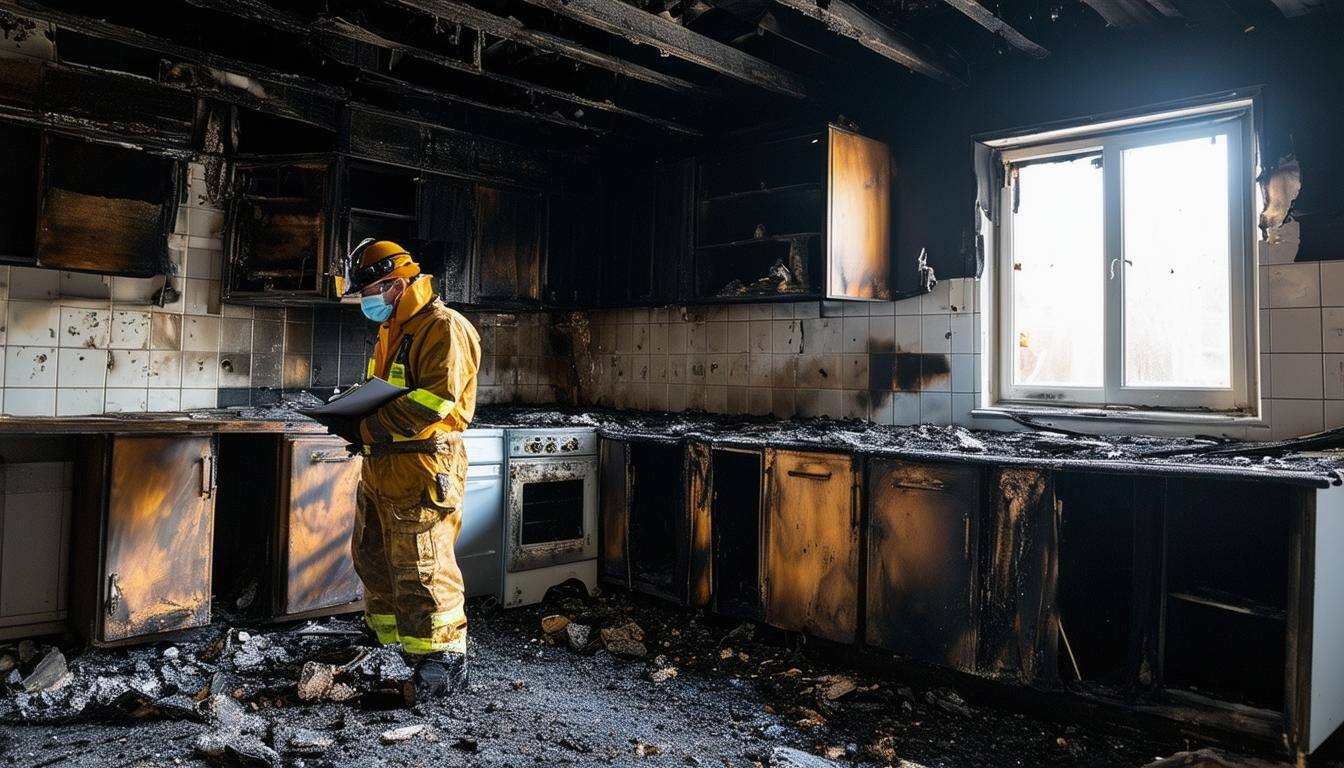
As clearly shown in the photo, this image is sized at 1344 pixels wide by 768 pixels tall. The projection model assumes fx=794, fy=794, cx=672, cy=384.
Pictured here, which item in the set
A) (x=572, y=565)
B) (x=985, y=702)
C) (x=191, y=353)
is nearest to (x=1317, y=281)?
(x=985, y=702)

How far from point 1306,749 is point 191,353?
4.75m

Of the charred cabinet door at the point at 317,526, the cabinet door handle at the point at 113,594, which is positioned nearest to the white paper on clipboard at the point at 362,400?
the charred cabinet door at the point at 317,526

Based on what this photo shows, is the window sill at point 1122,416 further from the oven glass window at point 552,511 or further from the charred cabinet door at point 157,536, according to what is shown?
the charred cabinet door at point 157,536

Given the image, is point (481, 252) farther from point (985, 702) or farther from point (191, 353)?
point (985, 702)

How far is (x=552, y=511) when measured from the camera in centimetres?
428

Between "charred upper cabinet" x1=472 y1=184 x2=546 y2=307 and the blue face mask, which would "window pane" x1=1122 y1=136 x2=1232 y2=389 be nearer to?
the blue face mask

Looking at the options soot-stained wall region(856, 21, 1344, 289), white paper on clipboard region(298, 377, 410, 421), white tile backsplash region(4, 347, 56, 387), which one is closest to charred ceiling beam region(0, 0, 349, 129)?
white tile backsplash region(4, 347, 56, 387)

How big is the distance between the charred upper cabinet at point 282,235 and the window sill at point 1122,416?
3.36 m

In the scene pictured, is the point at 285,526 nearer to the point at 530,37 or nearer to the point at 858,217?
the point at 530,37

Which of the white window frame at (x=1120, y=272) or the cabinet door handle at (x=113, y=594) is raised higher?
the white window frame at (x=1120, y=272)

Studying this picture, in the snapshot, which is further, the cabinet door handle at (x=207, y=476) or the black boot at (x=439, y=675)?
the cabinet door handle at (x=207, y=476)

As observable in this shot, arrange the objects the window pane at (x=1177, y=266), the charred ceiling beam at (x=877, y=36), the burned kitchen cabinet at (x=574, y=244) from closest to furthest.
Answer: the charred ceiling beam at (x=877, y=36)
the window pane at (x=1177, y=266)
the burned kitchen cabinet at (x=574, y=244)

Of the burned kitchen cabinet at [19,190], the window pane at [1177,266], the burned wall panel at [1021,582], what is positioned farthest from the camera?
the burned kitchen cabinet at [19,190]

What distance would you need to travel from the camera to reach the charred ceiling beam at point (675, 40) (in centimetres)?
306
